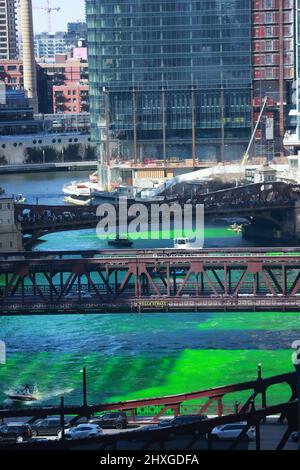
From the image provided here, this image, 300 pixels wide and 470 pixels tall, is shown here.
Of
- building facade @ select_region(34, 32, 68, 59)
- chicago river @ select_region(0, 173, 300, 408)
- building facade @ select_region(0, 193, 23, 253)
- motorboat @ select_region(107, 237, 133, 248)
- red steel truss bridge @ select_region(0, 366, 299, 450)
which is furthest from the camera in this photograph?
building facade @ select_region(34, 32, 68, 59)

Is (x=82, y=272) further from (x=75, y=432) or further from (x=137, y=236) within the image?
(x=137, y=236)

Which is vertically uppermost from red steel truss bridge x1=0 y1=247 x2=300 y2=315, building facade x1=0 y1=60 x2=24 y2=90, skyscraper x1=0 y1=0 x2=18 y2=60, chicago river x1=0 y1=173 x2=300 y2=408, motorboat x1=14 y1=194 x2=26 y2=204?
skyscraper x1=0 y1=0 x2=18 y2=60

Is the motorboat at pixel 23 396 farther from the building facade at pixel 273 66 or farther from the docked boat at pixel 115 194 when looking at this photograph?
the building facade at pixel 273 66

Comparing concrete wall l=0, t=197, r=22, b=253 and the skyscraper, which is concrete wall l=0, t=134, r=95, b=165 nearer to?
the skyscraper

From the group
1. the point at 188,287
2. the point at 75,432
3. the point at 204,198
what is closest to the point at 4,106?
the point at 204,198

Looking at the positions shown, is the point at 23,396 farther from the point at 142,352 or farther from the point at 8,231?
the point at 8,231

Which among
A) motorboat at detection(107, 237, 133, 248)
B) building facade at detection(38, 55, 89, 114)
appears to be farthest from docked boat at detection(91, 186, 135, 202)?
building facade at detection(38, 55, 89, 114)
